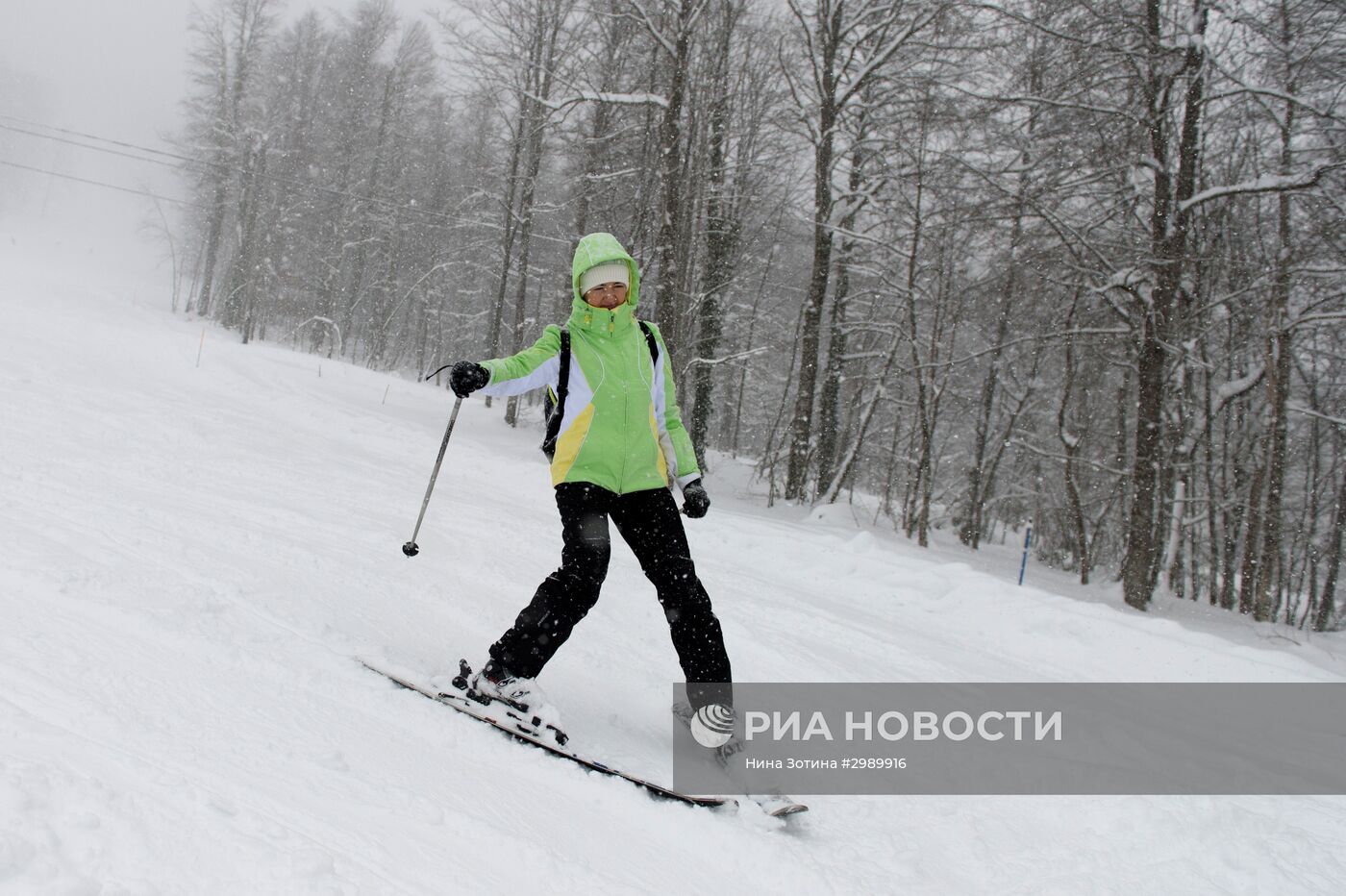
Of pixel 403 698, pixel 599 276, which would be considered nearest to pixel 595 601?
pixel 403 698

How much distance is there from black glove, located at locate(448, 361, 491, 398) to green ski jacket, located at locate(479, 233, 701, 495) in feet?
0.12

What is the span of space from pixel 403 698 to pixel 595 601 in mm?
821

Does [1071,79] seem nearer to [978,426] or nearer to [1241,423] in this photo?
[978,426]

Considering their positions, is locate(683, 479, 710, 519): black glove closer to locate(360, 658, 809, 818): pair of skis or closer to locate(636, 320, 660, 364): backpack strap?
locate(636, 320, 660, 364): backpack strap

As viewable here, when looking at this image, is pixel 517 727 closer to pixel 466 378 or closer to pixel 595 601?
pixel 595 601

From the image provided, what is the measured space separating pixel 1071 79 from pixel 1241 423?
11.6 meters

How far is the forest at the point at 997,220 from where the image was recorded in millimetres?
9375

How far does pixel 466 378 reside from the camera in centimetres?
297

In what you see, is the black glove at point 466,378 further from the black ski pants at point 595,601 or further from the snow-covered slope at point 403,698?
the snow-covered slope at point 403,698

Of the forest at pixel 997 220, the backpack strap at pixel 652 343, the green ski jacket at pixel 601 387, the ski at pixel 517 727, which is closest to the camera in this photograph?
the ski at pixel 517 727

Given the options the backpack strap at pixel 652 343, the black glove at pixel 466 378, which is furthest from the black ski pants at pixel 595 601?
the backpack strap at pixel 652 343

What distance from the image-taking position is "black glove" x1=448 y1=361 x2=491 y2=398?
2.96 metres

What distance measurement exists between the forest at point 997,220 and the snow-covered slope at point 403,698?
562 centimetres

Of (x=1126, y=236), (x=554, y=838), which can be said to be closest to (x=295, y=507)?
(x=554, y=838)
